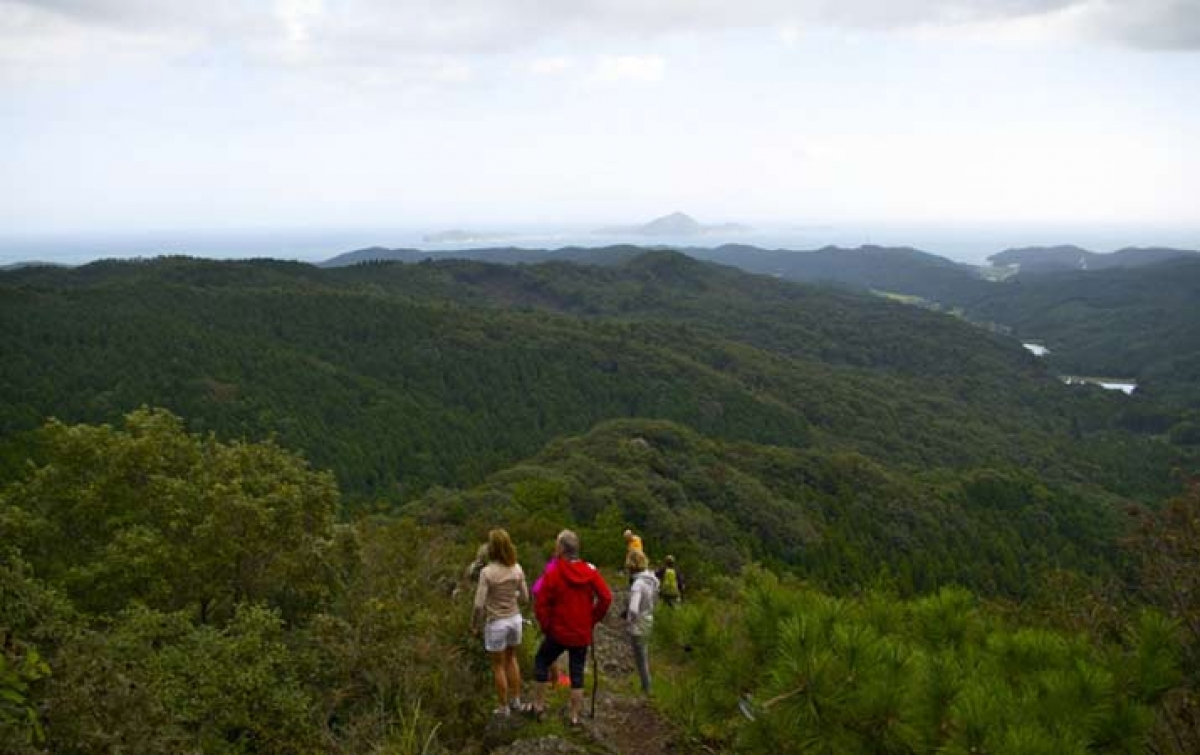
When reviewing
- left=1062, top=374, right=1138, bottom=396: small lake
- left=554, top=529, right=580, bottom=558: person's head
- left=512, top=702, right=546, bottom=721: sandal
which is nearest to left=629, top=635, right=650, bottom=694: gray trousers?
left=512, top=702, right=546, bottom=721: sandal

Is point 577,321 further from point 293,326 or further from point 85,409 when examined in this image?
point 85,409

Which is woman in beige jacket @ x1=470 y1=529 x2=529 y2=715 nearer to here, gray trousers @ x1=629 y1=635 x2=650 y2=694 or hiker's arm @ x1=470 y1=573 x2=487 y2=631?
hiker's arm @ x1=470 y1=573 x2=487 y2=631

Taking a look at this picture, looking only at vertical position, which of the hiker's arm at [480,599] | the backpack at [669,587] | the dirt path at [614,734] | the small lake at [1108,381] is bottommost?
the small lake at [1108,381]

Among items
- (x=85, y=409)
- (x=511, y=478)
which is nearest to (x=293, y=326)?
(x=85, y=409)

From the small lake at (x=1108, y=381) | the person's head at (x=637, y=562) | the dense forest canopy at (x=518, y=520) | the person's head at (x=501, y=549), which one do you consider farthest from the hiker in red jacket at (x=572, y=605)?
the small lake at (x=1108, y=381)

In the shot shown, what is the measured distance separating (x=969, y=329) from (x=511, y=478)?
170 meters

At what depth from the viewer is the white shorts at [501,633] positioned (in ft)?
24.2

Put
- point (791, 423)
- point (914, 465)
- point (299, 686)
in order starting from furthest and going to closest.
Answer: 1. point (791, 423)
2. point (914, 465)
3. point (299, 686)

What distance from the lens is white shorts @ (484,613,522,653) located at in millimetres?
7379

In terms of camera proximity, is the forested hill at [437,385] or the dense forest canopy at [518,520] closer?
the dense forest canopy at [518,520]

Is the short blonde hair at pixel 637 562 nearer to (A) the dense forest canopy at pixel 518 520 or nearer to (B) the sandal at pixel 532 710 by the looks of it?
(A) the dense forest canopy at pixel 518 520

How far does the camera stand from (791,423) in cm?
10662

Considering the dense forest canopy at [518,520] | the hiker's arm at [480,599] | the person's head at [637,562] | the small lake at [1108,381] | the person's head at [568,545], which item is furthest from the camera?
the small lake at [1108,381]

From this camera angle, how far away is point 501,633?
7.39 metres
